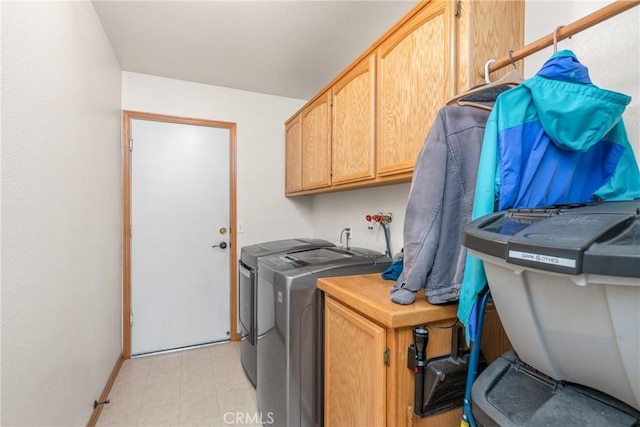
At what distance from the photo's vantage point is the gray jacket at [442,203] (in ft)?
3.42

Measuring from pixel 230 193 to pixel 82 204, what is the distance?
4.69 feet

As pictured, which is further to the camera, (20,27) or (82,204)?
(82,204)

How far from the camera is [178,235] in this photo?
2.82 metres

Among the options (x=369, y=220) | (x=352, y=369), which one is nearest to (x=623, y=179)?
(x=352, y=369)

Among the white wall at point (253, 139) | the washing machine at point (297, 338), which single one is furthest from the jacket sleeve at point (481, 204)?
the white wall at point (253, 139)

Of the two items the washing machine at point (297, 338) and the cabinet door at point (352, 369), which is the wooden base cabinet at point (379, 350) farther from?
the washing machine at point (297, 338)

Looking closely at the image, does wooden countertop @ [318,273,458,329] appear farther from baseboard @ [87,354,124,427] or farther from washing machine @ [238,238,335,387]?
baseboard @ [87,354,124,427]

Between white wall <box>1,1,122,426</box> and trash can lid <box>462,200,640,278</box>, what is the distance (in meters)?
1.40

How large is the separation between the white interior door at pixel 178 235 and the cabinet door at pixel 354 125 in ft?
4.53

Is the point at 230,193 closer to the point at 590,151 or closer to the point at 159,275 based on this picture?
the point at 159,275

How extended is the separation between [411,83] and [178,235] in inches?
94.2

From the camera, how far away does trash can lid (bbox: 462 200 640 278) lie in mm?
470

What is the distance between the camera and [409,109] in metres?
1.44

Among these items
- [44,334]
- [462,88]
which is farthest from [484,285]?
[44,334]
